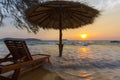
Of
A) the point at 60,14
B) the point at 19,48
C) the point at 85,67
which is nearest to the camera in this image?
the point at 19,48

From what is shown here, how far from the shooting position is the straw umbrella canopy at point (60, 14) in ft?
21.5

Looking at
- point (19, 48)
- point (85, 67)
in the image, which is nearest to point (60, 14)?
point (85, 67)

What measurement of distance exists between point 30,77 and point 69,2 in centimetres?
333

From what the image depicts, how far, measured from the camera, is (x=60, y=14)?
7691 mm

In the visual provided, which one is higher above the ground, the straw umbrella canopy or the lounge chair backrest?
the straw umbrella canopy

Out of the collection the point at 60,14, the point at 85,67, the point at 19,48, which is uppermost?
the point at 60,14

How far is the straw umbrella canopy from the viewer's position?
654 centimetres

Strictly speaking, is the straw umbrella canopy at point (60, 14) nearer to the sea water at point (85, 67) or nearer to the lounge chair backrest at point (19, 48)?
the sea water at point (85, 67)

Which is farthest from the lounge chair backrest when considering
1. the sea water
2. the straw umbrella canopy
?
the straw umbrella canopy

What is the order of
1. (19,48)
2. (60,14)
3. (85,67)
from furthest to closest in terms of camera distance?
(60,14), (85,67), (19,48)

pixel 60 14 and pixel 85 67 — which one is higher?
pixel 60 14

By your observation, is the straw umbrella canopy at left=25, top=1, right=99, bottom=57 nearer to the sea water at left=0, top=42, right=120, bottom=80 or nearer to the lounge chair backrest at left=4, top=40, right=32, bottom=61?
the sea water at left=0, top=42, right=120, bottom=80

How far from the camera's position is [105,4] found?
6.93 m

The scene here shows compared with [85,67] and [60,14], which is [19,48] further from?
[60,14]
